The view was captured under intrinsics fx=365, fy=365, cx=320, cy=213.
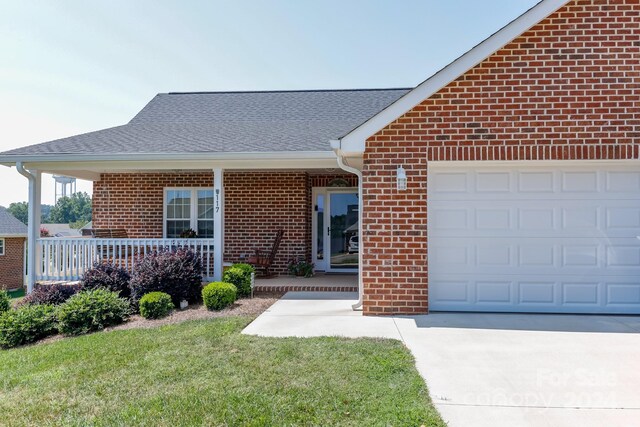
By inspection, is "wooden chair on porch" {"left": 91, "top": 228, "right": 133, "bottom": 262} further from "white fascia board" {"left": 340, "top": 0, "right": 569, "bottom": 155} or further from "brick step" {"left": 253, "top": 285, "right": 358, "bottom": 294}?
"white fascia board" {"left": 340, "top": 0, "right": 569, "bottom": 155}

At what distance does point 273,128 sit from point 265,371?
659 cm

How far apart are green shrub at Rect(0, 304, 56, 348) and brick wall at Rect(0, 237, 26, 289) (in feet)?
76.3

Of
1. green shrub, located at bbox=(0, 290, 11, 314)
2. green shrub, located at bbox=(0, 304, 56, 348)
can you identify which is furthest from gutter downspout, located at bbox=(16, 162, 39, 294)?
green shrub, located at bbox=(0, 304, 56, 348)

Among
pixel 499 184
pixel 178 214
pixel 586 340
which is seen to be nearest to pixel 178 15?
pixel 178 214

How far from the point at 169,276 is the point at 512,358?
5728 mm

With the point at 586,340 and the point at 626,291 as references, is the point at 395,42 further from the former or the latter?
the point at 586,340

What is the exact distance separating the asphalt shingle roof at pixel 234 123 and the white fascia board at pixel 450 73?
4.62 feet

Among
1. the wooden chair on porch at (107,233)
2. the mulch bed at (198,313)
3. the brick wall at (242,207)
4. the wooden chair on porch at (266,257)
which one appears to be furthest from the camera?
the brick wall at (242,207)

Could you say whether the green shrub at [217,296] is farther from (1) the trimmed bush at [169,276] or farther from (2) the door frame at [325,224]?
(2) the door frame at [325,224]

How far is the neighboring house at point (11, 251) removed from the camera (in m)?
23.9

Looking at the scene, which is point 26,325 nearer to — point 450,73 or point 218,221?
point 218,221

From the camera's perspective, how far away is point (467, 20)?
32.1ft

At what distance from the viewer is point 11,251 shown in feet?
81.0

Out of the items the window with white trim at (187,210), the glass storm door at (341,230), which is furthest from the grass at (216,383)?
the glass storm door at (341,230)
